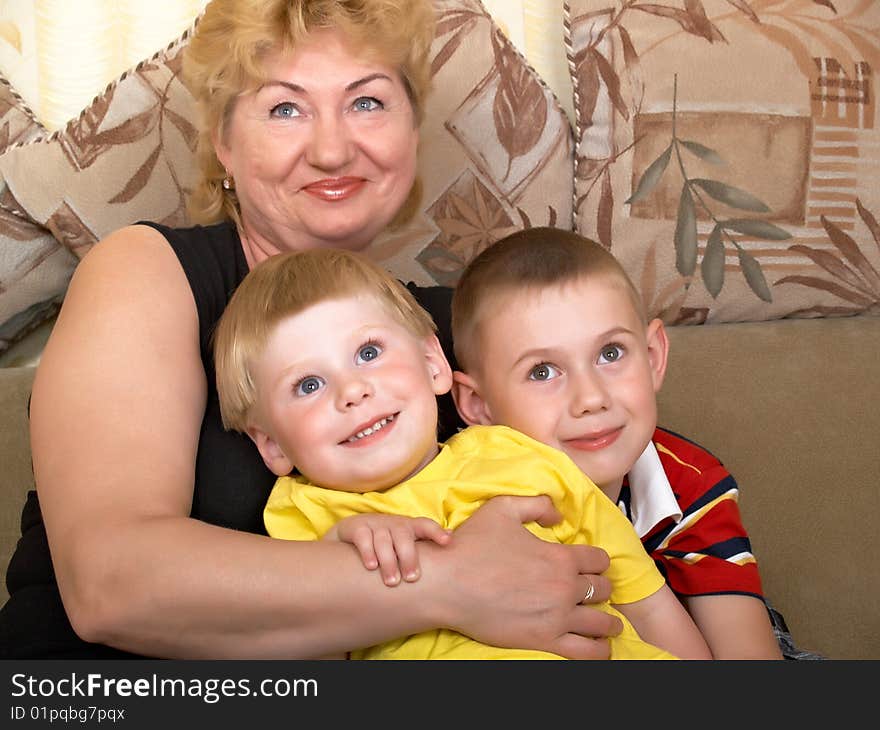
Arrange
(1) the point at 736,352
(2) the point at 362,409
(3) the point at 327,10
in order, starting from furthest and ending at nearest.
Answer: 1. (1) the point at 736,352
2. (3) the point at 327,10
3. (2) the point at 362,409

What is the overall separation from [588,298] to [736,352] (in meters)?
0.71

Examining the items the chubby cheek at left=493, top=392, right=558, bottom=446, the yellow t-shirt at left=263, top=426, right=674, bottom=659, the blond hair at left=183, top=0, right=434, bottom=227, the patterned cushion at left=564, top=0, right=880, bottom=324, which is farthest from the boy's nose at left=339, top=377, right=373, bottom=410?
the patterned cushion at left=564, top=0, right=880, bottom=324

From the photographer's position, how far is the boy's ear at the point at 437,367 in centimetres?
146

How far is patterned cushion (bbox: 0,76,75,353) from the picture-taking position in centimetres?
204

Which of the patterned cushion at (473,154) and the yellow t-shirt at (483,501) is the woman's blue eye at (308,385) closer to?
the yellow t-shirt at (483,501)

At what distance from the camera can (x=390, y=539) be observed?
1.23 metres

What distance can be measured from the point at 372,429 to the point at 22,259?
0.99m

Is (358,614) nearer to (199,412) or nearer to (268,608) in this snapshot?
(268,608)

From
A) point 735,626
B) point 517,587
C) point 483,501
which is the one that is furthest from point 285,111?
point 735,626

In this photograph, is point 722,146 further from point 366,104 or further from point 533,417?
point 533,417

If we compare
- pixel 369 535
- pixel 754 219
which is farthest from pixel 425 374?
pixel 754 219

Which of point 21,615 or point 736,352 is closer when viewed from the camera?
point 21,615

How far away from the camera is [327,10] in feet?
5.53

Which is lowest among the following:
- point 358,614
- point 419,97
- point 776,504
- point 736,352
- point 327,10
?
point 776,504
